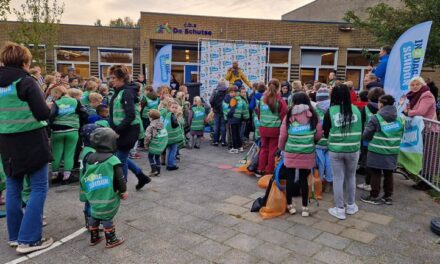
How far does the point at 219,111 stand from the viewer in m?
10.0

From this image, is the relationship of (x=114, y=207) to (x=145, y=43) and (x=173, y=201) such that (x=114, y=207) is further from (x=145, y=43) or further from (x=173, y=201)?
(x=145, y=43)

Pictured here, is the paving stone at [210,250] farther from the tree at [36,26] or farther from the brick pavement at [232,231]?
the tree at [36,26]

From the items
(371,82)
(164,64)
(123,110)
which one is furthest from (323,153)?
(164,64)

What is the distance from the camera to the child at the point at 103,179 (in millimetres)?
3844

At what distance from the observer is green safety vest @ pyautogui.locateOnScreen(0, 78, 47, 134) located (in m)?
3.63

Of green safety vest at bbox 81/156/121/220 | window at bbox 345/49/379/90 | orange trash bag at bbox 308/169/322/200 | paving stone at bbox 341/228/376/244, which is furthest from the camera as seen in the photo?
window at bbox 345/49/379/90

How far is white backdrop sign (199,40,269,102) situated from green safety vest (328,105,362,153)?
901 centimetres

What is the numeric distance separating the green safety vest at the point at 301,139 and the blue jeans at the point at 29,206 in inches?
119

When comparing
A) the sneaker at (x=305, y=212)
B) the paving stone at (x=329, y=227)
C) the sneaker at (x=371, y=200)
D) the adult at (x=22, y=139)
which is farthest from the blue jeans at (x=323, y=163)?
the adult at (x=22, y=139)

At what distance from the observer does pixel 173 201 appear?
5.47 m

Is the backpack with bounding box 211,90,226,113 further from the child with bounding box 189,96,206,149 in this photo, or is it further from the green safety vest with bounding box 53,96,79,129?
the green safety vest with bounding box 53,96,79,129

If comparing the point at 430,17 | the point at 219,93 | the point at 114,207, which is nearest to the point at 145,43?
the point at 219,93

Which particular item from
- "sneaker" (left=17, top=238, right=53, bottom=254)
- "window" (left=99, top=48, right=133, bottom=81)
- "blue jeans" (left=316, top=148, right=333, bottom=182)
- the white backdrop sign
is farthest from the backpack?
"window" (left=99, top=48, right=133, bottom=81)

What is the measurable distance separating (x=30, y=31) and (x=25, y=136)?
13.6 m
